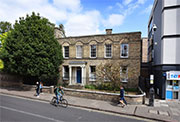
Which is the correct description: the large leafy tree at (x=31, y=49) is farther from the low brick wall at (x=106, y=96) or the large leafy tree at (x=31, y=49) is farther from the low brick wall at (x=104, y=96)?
the low brick wall at (x=106, y=96)

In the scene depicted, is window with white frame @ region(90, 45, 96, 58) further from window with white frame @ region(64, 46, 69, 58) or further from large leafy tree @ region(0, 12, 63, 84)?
large leafy tree @ region(0, 12, 63, 84)

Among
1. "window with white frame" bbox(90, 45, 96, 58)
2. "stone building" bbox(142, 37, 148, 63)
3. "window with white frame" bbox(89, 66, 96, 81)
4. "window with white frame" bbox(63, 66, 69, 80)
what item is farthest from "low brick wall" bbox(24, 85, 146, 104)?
"stone building" bbox(142, 37, 148, 63)

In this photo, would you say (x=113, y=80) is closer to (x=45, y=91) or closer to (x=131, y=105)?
(x=131, y=105)

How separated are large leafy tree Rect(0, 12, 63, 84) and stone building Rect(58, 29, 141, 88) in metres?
3.52

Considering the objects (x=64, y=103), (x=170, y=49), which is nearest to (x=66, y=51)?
(x=64, y=103)

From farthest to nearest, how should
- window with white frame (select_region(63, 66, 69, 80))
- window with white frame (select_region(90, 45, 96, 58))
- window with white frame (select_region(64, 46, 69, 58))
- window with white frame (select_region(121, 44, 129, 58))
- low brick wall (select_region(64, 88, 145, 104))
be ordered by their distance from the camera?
window with white frame (select_region(64, 46, 69, 58)) → window with white frame (select_region(63, 66, 69, 80)) → window with white frame (select_region(90, 45, 96, 58)) → window with white frame (select_region(121, 44, 129, 58)) → low brick wall (select_region(64, 88, 145, 104))

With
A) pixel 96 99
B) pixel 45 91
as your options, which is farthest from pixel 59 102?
pixel 45 91

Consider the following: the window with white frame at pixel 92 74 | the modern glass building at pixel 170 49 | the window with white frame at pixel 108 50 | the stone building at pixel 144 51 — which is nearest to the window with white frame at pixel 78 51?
the window with white frame at pixel 92 74

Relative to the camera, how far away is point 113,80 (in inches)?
477

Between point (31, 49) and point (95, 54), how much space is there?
8.96 metres

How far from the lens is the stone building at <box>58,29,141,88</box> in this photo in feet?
48.0

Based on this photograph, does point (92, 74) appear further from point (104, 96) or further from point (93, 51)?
point (104, 96)

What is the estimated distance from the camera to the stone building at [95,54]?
14633 millimetres

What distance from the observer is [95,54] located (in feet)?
54.5
